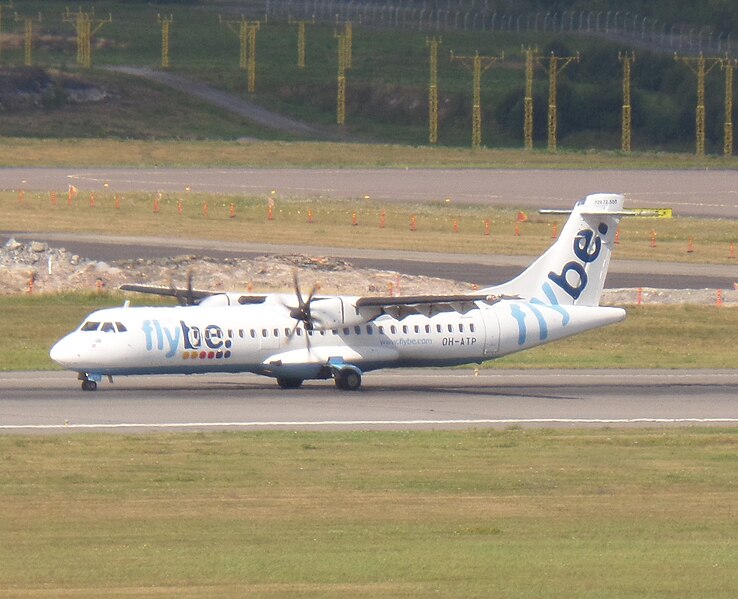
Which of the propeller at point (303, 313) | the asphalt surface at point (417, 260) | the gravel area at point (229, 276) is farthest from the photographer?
the asphalt surface at point (417, 260)

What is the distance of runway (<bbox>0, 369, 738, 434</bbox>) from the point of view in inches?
1244

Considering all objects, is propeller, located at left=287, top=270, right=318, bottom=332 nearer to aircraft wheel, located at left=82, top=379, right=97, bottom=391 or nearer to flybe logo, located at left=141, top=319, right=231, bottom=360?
flybe logo, located at left=141, top=319, right=231, bottom=360

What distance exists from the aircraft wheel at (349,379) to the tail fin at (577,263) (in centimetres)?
500

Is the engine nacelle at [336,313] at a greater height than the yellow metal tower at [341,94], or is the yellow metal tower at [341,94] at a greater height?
the yellow metal tower at [341,94]

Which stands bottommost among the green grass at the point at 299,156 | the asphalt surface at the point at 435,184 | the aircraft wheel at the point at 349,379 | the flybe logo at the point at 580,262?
the aircraft wheel at the point at 349,379

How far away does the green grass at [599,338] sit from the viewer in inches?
1710

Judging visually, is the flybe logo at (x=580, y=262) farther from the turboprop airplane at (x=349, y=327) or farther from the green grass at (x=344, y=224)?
the green grass at (x=344, y=224)

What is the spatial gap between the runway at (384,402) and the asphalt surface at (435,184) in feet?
143

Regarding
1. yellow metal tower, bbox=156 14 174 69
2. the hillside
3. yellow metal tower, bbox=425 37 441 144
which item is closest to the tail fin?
yellow metal tower, bbox=425 37 441 144

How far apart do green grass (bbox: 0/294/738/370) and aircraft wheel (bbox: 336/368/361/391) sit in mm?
7139

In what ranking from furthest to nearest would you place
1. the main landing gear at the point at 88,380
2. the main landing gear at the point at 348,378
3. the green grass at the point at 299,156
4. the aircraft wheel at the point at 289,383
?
the green grass at the point at 299,156
the aircraft wheel at the point at 289,383
the main landing gear at the point at 348,378
the main landing gear at the point at 88,380

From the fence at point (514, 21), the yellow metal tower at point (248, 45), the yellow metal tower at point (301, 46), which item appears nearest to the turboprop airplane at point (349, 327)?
the yellow metal tower at point (248, 45)

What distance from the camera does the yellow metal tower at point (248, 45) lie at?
13650cm

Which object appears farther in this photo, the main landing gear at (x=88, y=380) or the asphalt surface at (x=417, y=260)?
the asphalt surface at (x=417, y=260)
